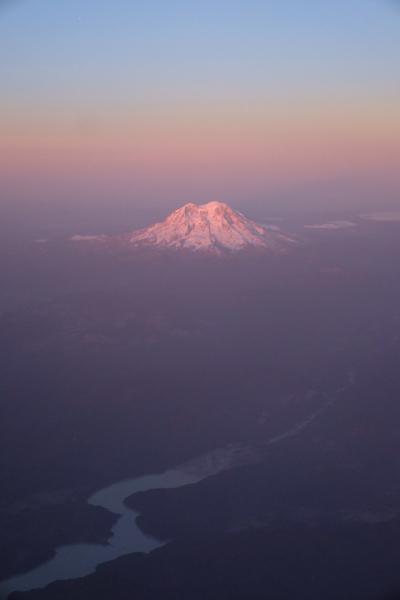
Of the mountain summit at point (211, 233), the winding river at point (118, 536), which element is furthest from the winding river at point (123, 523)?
the mountain summit at point (211, 233)

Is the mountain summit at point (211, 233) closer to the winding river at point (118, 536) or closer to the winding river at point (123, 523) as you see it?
the winding river at point (123, 523)

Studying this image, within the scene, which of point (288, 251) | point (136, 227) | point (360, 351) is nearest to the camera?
point (360, 351)

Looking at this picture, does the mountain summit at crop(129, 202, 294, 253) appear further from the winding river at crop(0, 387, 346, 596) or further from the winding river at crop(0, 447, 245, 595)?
the winding river at crop(0, 447, 245, 595)

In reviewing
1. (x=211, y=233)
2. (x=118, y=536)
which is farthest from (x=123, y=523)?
(x=211, y=233)

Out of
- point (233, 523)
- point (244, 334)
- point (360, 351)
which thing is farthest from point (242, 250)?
point (233, 523)

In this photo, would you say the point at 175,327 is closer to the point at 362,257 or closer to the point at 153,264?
the point at 153,264

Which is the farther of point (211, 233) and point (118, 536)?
point (211, 233)

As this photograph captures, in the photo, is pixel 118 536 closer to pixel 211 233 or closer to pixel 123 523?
pixel 123 523

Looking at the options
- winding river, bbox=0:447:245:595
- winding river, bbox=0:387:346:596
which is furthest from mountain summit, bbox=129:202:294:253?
winding river, bbox=0:447:245:595
